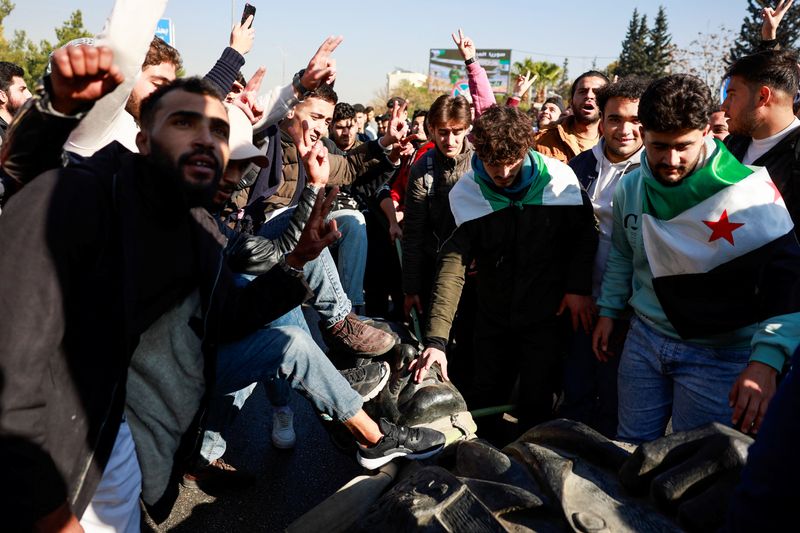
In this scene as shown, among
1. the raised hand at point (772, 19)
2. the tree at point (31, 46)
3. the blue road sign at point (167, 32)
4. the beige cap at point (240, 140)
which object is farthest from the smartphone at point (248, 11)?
the tree at point (31, 46)

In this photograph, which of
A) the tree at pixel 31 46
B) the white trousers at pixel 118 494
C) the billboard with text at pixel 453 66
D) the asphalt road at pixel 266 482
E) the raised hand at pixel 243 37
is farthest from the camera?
the billboard with text at pixel 453 66

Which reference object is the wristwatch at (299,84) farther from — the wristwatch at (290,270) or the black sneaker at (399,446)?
the black sneaker at (399,446)

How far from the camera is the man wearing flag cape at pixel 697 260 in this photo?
2240mm

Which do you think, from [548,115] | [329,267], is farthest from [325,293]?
[548,115]

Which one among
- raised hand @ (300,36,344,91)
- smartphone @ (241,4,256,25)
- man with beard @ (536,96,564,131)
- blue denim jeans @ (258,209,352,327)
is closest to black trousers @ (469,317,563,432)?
blue denim jeans @ (258,209,352,327)

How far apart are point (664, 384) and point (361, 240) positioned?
2310mm

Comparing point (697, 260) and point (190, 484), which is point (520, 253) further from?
point (190, 484)

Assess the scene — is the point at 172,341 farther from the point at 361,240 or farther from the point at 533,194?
the point at 361,240

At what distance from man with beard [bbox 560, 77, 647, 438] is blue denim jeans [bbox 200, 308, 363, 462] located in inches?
51.2

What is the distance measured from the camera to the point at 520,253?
308 cm

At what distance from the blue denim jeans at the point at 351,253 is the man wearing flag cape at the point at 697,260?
2.10 meters

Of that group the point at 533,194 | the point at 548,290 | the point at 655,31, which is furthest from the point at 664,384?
the point at 655,31

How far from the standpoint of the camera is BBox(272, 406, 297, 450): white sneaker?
137 inches

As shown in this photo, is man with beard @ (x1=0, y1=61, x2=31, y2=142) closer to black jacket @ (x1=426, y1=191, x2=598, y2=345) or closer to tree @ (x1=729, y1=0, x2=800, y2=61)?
black jacket @ (x1=426, y1=191, x2=598, y2=345)
